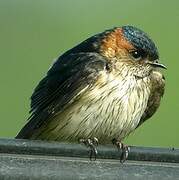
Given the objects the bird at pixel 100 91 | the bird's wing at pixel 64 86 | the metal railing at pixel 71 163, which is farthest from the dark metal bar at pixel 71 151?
the bird's wing at pixel 64 86

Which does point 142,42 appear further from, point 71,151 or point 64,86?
point 71,151

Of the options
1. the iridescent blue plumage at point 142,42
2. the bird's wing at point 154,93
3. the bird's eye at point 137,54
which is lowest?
the bird's wing at point 154,93

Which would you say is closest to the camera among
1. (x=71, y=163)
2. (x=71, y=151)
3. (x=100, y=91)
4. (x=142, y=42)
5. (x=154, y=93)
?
(x=71, y=163)

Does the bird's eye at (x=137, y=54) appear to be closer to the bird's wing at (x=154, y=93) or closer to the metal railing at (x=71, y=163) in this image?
the bird's wing at (x=154, y=93)

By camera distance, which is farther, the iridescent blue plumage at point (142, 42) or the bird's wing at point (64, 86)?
the iridescent blue plumage at point (142, 42)

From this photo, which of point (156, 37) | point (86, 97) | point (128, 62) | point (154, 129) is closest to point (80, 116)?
point (86, 97)

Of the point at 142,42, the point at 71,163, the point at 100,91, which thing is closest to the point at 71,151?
the point at 71,163

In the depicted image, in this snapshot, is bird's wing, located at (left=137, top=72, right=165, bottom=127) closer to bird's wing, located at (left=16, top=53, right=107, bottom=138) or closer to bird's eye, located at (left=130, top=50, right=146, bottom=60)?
bird's eye, located at (left=130, top=50, right=146, bottom=60)

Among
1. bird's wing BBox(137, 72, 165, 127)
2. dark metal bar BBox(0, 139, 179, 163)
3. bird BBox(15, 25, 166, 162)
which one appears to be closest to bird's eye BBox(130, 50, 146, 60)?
bird BBox(15, 25, 166, 162)

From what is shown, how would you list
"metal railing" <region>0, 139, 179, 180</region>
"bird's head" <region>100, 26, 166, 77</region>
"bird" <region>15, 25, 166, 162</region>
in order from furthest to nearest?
"bird's head" <region>100, 26, 166, 77</region>
"bird" <region>15, 25, 166, 162</region>
"metal railing" <region>0, 139, 179, 180</region>
